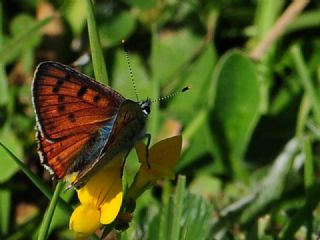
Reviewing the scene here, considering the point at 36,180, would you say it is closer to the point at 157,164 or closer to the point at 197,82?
the point at 157,164

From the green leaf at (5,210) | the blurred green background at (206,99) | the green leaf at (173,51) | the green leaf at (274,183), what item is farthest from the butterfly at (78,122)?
the green leaf at (173,51)

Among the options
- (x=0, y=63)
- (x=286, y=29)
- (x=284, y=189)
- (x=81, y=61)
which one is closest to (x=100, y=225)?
(x=81, y=61)

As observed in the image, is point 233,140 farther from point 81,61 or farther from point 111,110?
point 111,110

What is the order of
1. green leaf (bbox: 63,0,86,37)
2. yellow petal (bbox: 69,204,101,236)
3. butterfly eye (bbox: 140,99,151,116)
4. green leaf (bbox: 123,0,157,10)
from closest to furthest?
yellow petal (bbox: 69,204,101,236) < butterfly eye (bbox: 140,99,151,116) < green leaf (bbox: 123,0,157,10) < green leaf (bbox: 63,0,86,37)

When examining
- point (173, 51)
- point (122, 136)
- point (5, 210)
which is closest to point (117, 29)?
point (173, 51)

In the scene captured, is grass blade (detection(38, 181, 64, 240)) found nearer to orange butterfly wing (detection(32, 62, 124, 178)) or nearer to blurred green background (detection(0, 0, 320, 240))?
orange butterfly wing (detection(32, 62, 124, 178))

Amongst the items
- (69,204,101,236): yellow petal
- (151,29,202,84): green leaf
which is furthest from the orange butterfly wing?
(151,29,202,84): green leaf

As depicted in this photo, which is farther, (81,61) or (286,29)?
(286,29)
